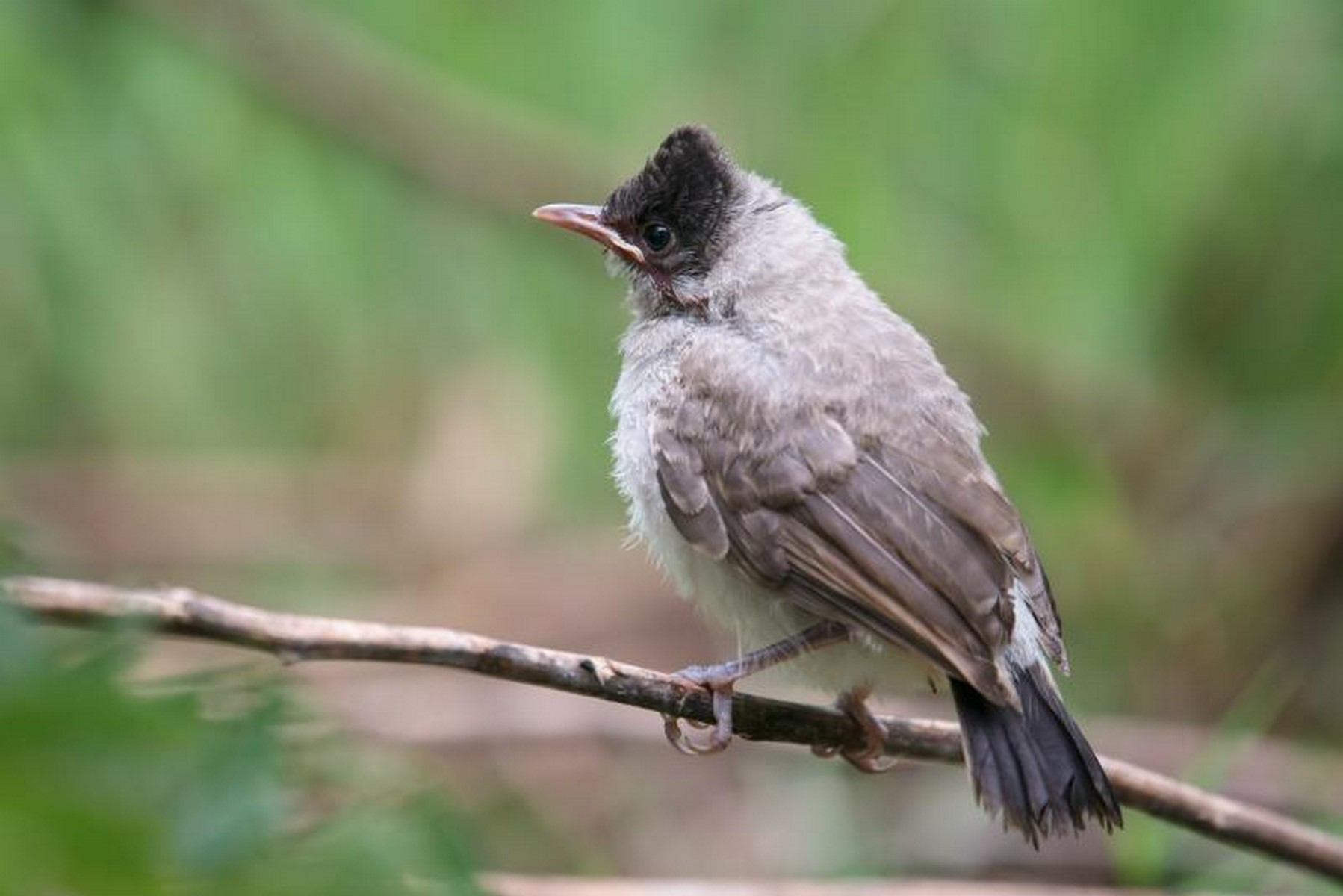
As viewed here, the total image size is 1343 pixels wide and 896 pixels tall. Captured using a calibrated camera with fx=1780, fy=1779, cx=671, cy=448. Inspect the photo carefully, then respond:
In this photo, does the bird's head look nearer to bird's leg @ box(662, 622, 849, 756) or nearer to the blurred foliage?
bird's leg @ box(662, 622, 849, 756)

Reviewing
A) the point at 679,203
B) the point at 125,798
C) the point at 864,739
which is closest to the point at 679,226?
the point at 679,203

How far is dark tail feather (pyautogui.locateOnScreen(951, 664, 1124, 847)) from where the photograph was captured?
8.32ft

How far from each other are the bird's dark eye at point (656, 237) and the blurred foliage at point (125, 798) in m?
3.08

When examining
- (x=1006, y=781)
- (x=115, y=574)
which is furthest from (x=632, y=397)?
Result: (x=115, y=574)

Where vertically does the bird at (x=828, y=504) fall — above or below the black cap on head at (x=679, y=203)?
below

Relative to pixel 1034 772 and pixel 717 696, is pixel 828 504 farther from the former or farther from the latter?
pixel 1034 772

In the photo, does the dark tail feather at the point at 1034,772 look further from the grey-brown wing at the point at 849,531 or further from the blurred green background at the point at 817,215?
the blurred green background at the point at 817,215

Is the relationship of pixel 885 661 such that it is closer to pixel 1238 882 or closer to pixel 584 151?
pixel 1238 882

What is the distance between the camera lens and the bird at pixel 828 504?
2688mm

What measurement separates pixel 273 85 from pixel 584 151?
1.08 meters

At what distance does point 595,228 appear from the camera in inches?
147

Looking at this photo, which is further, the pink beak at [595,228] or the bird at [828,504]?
the pink beak at [595,228]

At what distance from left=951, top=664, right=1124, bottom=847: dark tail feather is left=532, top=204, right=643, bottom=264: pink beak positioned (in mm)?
1391

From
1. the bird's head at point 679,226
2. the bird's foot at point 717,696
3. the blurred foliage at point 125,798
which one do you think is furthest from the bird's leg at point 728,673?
the blurred foliage at point 125,798
